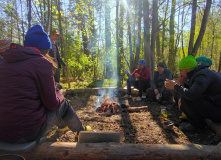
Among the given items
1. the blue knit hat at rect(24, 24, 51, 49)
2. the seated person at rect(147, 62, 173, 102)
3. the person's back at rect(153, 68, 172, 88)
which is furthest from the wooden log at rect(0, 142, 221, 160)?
A: the person's back at rect(153, 68, 172, 88)

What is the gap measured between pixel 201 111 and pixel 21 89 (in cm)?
263

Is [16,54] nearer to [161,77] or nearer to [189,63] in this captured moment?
[189,63]

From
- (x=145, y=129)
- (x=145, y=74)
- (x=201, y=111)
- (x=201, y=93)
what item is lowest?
(x=145, y=129)

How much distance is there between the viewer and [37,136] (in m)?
1.63

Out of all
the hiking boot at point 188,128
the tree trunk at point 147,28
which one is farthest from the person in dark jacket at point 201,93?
the tree trunk at point 147,28

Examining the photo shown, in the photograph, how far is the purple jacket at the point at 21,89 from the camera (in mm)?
1413

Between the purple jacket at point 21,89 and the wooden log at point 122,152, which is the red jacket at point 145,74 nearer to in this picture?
the wooden log at point 122,152

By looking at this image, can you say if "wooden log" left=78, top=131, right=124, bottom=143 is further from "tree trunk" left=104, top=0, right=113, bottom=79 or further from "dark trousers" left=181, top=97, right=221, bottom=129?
"tree trunk" left=104, top=0, right=113, bottom=79

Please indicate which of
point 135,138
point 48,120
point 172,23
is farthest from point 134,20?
point 48,120

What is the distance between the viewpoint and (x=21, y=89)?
56.7 inches

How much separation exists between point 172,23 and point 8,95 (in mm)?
10117

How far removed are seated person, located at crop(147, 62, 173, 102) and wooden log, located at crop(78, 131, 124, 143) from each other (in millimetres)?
2919

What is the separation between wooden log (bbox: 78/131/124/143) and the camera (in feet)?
6.07

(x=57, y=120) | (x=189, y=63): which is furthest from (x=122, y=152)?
(x=189, y=63)
